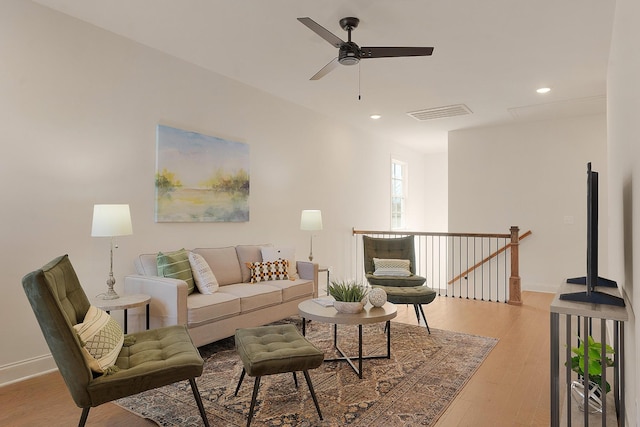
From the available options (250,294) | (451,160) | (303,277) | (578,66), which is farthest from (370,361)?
(451,160)

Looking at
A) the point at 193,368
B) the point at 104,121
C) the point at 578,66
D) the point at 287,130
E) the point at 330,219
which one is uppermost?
the point at 578,66

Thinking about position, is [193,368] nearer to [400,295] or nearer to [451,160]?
[400,295]

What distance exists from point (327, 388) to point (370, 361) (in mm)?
647

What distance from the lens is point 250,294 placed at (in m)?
3.74

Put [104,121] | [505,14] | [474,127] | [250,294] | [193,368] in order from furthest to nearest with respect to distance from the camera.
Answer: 1. [474,127]
2. [250,294]
3. [104,121]
4. [505,14]
5. [193,368]

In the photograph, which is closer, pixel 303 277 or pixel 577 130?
pixel 303 277

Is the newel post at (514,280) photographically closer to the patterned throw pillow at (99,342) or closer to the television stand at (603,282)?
the television stand at (603,282)

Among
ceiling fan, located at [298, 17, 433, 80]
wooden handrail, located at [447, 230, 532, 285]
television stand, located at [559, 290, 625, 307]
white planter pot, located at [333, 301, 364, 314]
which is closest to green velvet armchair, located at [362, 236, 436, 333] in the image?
white planter pot, located at [333, 301, 364, 314]

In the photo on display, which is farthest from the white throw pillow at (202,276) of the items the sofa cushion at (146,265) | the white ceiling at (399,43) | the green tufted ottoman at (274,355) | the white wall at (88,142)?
the white ceiling at (399,43)

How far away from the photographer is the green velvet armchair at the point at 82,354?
5.90 feet

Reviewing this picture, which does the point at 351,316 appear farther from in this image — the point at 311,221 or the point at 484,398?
the point at 311,221

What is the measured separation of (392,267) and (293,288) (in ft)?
4.85

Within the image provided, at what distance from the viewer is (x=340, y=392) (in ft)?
8.94

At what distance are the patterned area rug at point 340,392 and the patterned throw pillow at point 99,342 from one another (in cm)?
57
